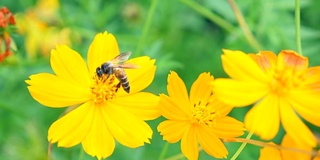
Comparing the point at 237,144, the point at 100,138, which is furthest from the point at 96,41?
the point at 237,144

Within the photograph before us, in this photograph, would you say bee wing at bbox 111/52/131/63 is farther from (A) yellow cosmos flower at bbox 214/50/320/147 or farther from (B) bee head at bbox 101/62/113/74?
(A) yellow cosmos flower at bbox 214/50/320/147

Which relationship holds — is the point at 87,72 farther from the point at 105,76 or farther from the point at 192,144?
the point at 192,144

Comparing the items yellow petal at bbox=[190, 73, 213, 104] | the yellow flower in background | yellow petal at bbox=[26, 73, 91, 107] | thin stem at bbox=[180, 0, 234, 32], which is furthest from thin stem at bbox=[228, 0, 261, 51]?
the yellow flower in background

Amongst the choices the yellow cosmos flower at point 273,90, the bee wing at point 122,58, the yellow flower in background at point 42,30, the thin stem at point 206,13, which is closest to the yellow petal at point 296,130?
the yellow cosmos flower at point 273,90

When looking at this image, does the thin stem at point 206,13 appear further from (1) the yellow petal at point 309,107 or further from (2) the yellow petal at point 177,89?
(1) the yellow petal at point 309,107

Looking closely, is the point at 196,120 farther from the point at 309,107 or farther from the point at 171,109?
the point at 309,107

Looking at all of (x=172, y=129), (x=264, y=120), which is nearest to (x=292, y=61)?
(x=264, y=120)
